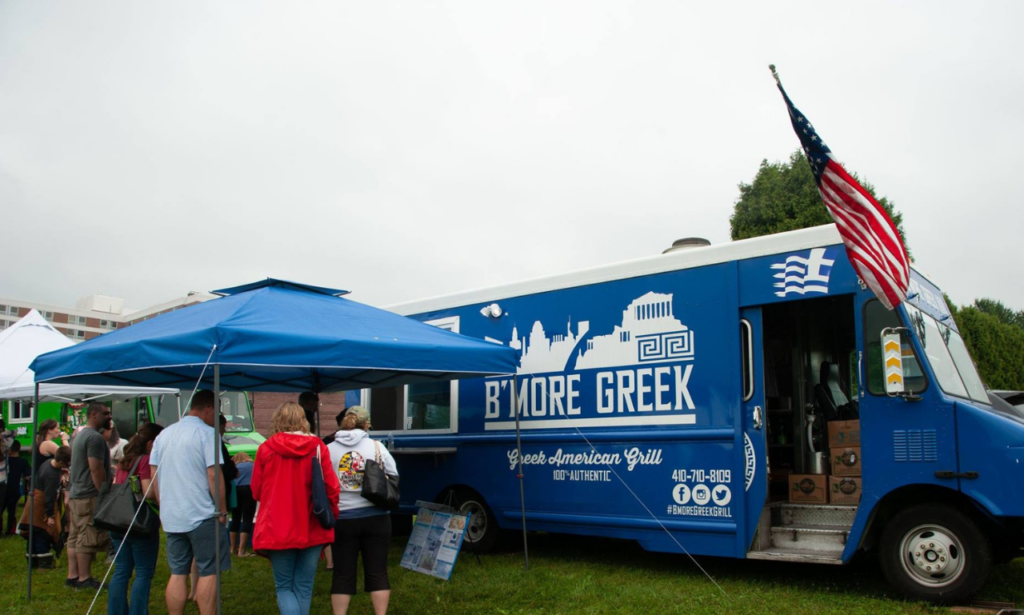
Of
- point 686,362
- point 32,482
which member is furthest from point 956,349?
point 32,482

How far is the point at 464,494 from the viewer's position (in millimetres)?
9039

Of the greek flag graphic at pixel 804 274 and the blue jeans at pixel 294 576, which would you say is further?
the greek flag graphic at pixel 804 274

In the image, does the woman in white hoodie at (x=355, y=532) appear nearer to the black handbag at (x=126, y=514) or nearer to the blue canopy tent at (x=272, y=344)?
the blue canopy tent at (x=272, y=344)

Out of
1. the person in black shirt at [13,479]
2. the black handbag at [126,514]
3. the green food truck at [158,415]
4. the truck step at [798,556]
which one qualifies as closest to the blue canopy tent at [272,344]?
the black handbag at [126,514]

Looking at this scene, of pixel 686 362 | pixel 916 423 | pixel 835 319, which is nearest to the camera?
pixel 916 423

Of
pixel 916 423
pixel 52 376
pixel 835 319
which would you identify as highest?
pixel 835 319

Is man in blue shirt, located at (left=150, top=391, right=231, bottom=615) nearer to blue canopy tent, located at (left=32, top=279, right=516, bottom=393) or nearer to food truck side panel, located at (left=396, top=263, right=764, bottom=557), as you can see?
blue canopy tent, located at (left=32, top=279, right=516, bottom=393)

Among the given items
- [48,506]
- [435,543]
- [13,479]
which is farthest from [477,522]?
[13,479]

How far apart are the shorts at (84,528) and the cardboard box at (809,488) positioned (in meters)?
6.36

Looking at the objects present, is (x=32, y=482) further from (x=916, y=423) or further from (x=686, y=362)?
(x=916, y=423)

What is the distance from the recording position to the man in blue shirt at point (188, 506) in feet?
17.6

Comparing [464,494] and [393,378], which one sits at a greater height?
[393,378]

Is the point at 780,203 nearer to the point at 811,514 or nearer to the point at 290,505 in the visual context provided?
the point at 811,514

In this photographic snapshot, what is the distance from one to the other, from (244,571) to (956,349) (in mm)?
7269
